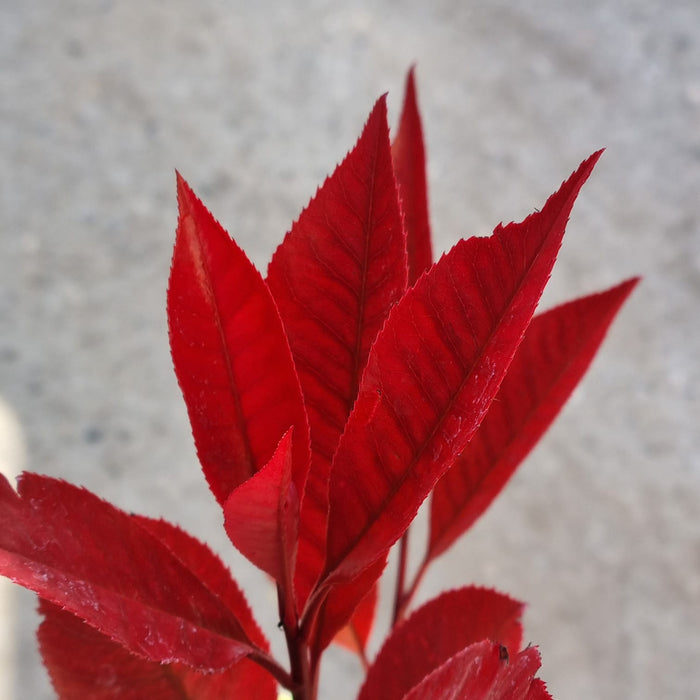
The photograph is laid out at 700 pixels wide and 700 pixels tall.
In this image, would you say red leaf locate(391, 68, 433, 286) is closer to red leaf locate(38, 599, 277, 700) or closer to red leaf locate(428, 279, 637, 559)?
red leaf locate(428, 279, 637, 559)

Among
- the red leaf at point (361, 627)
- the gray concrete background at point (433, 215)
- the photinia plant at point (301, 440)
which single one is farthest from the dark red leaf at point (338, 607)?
the gray concrete background at point (433, 215)

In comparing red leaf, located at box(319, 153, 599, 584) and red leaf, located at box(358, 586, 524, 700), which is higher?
red leaf, located at box(319, 153, 599, 584)

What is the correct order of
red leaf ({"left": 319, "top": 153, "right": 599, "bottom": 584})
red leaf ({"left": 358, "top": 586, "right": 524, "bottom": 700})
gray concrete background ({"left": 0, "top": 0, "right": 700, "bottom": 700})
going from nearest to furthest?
red leaf ({"left": 319, "top": 153, "right": 599, "bottom": 584}), red leaf ({"left": 358, "top": 586, "right": 524, "bottom": 700}), gray concrete background ({"left": 0, "top": 0, "right": 700, "bottom": 700})

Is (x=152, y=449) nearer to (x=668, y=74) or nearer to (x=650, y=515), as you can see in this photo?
(x=650, y=515)

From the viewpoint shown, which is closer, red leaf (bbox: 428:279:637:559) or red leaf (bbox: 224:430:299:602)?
red leaf (bbox: 224:430:299:602)

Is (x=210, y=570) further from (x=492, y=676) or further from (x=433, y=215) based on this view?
(x=433, y=215)

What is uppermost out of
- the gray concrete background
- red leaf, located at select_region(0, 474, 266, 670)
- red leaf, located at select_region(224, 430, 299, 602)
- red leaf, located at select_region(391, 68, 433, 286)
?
the gray concrete background

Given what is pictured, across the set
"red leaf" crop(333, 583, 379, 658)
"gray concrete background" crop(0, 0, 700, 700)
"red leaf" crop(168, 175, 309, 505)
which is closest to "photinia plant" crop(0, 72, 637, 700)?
"red leaf" crop(168, 175, 309, 505)
